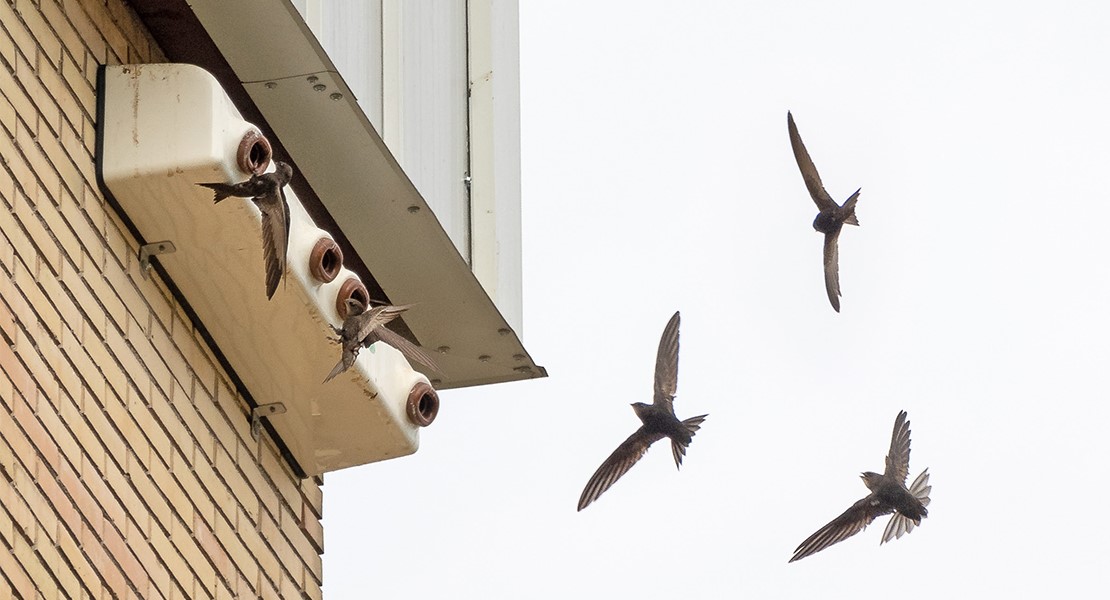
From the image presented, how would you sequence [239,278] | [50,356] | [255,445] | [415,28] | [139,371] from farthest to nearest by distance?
[415,28]
[255,445]
[239,278]
[139,371]
[50,356]

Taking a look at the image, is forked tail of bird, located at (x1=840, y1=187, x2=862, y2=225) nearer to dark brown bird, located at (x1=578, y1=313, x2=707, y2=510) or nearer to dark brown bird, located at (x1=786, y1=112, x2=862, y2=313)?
dark brown bird, located at (x1=786, y1=112, x2=862, y2=313)

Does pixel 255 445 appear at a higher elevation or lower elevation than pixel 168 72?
lower

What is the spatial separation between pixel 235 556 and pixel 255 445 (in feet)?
1.63

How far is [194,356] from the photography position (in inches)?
241

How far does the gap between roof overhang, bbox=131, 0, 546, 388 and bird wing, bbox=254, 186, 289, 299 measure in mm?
478

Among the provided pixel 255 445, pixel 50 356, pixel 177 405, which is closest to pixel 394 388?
pixel 255 445

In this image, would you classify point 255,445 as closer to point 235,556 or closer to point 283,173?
point 235,556

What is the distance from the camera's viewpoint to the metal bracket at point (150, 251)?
19.2ft

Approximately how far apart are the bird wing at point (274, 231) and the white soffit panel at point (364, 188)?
0.48m

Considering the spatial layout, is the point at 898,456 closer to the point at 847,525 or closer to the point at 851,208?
the point at 847,525

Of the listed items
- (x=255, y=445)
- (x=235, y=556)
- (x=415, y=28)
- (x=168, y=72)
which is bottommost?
(x=235, y=556)

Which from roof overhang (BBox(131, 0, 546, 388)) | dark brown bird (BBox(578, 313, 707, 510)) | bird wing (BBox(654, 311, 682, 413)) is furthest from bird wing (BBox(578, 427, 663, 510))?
roof overhang (BBox(131, 0, 546, 388))

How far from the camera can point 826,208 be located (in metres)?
8.12

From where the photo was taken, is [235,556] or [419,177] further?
[419,177]
